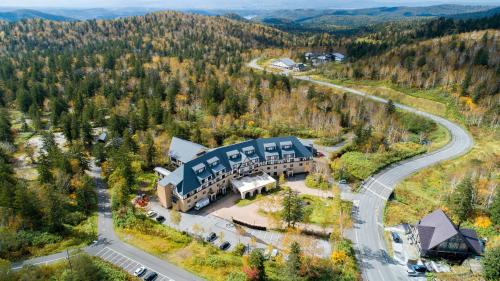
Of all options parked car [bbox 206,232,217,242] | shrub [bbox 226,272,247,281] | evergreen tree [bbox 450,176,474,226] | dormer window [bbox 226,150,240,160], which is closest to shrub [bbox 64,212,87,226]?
parked car [bbox 206,232,217,242]

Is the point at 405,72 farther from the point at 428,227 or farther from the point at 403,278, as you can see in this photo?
the point at 403,278

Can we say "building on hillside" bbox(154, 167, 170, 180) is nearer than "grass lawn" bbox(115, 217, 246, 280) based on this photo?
No

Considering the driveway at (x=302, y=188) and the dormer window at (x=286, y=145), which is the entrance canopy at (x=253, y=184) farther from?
the dormer window at (x=286, y=145)

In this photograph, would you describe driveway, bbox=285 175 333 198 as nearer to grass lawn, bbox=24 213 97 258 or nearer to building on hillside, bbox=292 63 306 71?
grass lawn, bbox=24 213 97 258

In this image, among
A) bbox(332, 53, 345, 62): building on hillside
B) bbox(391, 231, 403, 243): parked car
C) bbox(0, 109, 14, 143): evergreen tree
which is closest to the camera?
bbox(391, 231, 403, 243): parked car

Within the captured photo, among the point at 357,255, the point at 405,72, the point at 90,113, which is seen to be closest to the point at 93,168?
the point at 90,113

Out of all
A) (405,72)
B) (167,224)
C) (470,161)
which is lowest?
(167,224)
